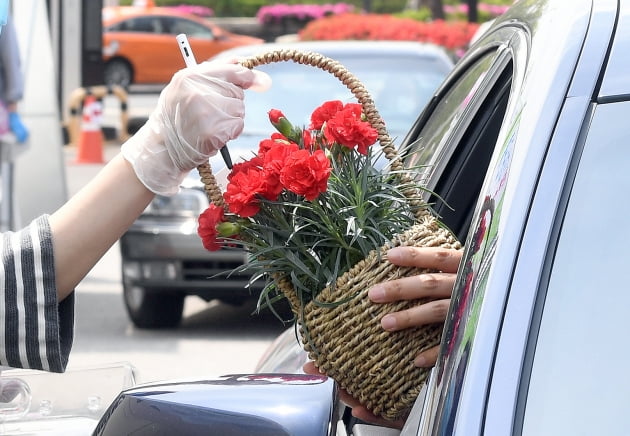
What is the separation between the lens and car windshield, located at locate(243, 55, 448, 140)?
6.72 m

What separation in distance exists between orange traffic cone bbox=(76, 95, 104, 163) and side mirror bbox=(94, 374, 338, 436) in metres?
13.3

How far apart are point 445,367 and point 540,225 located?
0.66 feet

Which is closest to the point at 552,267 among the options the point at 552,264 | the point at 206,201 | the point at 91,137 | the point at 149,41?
the point at 552,264

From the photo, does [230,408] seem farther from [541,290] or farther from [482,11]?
[482,11]

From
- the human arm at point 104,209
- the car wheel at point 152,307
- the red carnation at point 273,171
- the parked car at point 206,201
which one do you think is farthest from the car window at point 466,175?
the car wheel at point 152,307

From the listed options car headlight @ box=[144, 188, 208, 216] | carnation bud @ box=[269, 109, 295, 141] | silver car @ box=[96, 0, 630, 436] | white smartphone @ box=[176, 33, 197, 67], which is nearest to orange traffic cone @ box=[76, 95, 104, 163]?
car headlight @ box=[144, 188, 208, 216]

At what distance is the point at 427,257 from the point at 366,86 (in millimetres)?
5049

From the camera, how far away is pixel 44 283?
6.21ft

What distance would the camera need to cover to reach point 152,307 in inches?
268

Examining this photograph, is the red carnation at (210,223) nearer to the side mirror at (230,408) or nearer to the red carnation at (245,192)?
the red carnation at (245,192)

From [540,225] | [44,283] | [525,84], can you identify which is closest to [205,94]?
[44,283]

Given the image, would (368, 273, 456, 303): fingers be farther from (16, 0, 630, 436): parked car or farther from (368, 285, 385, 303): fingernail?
(16, 0, 630, 436): parked car

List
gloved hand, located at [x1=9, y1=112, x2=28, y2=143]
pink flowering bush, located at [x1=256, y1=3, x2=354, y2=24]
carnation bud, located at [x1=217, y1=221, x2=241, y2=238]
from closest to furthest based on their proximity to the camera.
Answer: carnation bud, located at [x1=217, y1=221, x2=241, y2=238], gloved hand, located at [x1=9, y1=112, x2=28, y2=143], pink flowering bush, located at [x1=256, y1=3, x2=354, y2=24]

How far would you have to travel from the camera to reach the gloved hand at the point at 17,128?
24.9 feet
